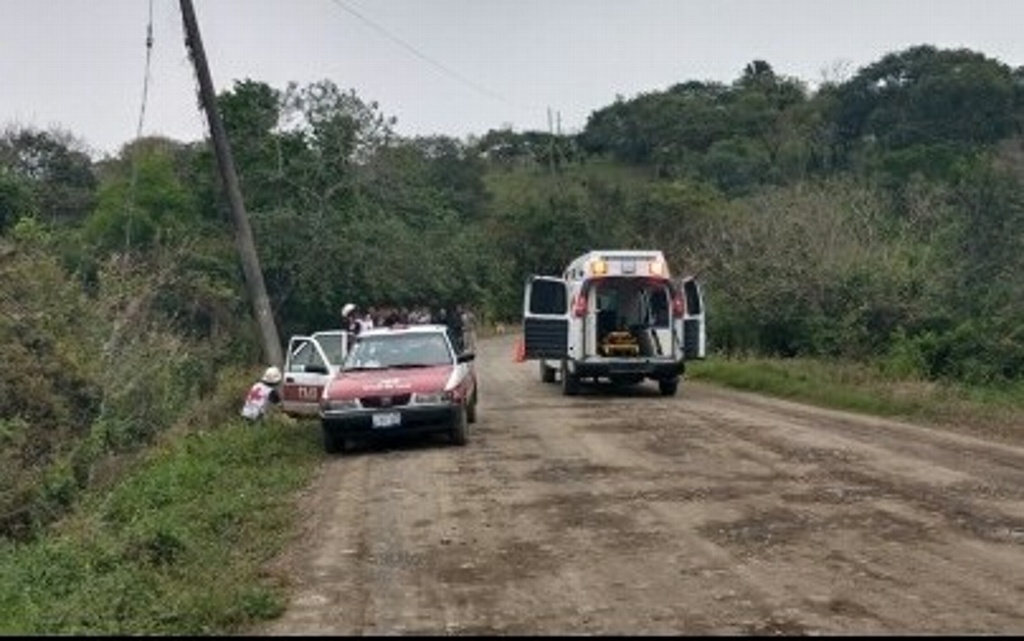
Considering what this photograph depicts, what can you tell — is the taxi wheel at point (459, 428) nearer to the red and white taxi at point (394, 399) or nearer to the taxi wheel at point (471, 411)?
the red and white taxi at point (394, 399)

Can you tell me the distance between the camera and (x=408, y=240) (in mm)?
46438

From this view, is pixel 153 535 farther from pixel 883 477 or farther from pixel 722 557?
pixel 883 477

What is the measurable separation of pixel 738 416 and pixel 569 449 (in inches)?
185

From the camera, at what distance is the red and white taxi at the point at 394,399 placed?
1670 centimetres

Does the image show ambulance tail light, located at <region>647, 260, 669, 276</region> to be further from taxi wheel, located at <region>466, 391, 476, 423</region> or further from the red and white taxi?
the red and white taxi

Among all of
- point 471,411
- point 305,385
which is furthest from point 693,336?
point 305,385

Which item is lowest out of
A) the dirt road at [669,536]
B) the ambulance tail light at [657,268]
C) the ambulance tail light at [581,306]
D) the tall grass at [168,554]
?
the tall grass at [168,554]

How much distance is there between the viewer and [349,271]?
43281mm

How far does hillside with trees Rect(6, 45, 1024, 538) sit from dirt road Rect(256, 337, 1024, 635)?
6.61m

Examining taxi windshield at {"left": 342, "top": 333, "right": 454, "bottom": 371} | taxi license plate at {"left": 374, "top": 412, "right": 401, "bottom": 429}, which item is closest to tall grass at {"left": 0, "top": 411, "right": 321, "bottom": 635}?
taxi license plate at {"left": 374, "top": 412, "right": 401, "bottom": 429}

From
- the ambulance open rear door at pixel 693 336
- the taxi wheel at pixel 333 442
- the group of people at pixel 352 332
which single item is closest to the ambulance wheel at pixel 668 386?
the ambulance open rear door at pixel 693 336

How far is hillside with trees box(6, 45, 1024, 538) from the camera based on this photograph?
24.1 meters

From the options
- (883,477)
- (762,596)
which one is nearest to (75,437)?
(883,477)

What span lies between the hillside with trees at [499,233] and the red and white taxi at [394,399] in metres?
3.95
